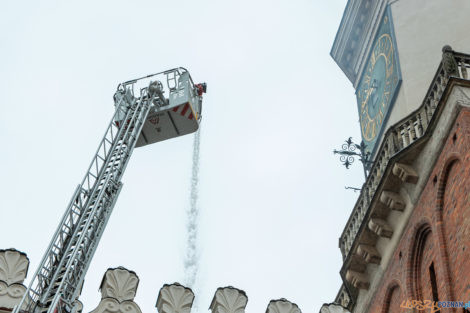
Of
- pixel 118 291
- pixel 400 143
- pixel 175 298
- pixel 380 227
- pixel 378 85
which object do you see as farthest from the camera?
pixel 378 85

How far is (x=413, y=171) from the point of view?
2609cm

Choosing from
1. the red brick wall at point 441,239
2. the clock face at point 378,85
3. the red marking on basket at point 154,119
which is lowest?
the red brick wall at point 441,239

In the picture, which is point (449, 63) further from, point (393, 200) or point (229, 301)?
point (229, 301)

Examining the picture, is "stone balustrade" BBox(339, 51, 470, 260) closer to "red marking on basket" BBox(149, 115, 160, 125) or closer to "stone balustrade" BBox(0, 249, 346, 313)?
"red marking on basket" BBox(149, 115, 160, 125)

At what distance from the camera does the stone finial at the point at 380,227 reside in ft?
88.7

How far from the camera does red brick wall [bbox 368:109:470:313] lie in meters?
23.3

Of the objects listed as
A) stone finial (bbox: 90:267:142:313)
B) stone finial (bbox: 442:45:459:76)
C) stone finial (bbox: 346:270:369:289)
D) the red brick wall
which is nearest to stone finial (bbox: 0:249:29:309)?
stone finial (bbox: 90:267:142:313)

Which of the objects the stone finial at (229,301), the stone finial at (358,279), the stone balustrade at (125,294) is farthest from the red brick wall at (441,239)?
the stone finial at (229,301)

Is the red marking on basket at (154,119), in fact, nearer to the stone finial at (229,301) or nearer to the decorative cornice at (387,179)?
the decorative cornice at (387,179)

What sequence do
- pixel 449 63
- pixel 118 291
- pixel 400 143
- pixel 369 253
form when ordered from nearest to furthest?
1. pixel 118 291
2. pixel 449 63
3. pixel 400 143
4. pixel 369 253

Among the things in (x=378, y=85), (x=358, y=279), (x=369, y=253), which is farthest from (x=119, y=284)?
(x=378, y=85)

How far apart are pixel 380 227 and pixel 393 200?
86cm

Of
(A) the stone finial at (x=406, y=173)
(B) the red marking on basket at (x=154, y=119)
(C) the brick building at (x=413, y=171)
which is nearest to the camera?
(C) the brick building at (x=413, y=171)

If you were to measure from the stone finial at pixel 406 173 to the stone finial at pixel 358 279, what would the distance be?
10.4 feet
